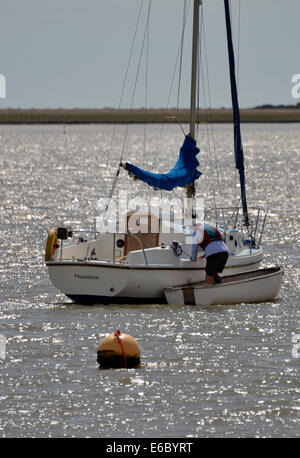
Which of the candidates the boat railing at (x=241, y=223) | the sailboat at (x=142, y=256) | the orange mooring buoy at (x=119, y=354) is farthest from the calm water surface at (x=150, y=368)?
the boat railing at (x=241, y=223)

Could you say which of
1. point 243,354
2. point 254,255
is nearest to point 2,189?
point 254,255

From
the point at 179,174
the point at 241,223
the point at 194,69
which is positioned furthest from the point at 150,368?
the point at 241,223

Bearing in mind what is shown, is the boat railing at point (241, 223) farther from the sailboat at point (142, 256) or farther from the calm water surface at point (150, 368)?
the calm water surface at point (150, 368)

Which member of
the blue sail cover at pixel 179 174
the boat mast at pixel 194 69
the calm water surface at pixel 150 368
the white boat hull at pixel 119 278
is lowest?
the calm water surface at pixel 150 368

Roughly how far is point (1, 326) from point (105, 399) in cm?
556

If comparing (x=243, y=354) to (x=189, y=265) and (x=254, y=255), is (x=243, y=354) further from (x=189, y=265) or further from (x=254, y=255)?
(x=254, y=255)

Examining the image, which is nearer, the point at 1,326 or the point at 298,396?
the point at 298,396

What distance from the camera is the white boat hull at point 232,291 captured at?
24031 millimetres

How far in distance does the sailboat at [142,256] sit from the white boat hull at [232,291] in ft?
1.59

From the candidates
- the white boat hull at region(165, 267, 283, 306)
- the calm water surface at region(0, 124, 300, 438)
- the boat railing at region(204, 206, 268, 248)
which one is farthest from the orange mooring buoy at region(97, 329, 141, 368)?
the boat railing at region(204, 206, 268, 248)

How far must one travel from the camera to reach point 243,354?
64.6 ft

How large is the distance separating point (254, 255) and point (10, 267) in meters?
7.29
